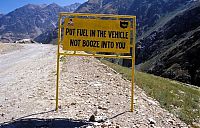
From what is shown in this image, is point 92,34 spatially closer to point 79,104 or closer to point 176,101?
point 79,104

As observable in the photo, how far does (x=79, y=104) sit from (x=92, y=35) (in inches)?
98.1

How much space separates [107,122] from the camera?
10.4m

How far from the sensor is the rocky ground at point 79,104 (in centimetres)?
1047

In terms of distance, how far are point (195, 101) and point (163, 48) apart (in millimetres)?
173620

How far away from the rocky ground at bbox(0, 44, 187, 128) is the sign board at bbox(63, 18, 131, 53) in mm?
1961

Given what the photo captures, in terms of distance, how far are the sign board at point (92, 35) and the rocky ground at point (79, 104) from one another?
1.96 metres

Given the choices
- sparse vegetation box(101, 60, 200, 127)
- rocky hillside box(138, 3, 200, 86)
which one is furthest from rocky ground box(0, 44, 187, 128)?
rocky hillside box(138, 3, 200, 86)

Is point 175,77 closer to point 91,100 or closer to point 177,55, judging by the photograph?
point 177,55

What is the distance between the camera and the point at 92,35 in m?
11.1

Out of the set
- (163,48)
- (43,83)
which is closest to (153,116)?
(43,83)

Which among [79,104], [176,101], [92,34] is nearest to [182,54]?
[176,101]

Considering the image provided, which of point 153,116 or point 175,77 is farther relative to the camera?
point 175,77

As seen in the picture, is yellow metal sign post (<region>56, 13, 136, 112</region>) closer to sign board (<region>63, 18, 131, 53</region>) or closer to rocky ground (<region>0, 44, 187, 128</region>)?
sign board (<region>63, 18, 131, 53</region>)

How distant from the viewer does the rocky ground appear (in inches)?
412
